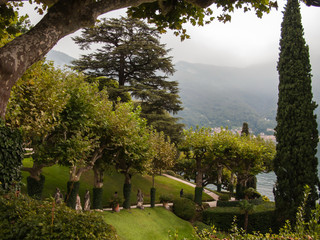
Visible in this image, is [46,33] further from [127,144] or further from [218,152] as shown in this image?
[218,152]

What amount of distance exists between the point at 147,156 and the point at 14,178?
13.2 metres

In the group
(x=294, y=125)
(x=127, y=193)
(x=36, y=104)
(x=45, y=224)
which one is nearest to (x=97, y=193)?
(x=127, y=193)

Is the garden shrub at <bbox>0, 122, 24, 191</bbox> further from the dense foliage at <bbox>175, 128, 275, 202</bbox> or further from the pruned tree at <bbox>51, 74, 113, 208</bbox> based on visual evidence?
the dense foliage at <bbox>175, 128, 275, 202</bbox>

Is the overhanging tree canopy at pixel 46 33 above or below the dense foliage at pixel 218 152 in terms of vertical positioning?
above

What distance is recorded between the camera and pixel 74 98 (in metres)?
15.3

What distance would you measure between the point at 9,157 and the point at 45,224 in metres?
4.44

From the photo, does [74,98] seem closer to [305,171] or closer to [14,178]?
[14,178]

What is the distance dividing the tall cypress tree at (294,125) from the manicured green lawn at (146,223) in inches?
342

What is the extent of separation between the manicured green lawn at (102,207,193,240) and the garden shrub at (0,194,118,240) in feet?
31.7

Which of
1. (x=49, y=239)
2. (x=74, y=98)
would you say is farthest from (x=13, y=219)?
(x=74, y=98)

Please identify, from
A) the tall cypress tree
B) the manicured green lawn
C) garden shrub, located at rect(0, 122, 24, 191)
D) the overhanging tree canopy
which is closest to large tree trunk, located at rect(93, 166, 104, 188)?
the manicured green lawn

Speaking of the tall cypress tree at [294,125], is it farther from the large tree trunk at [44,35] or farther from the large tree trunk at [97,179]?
the large tree trunk at [44,35]

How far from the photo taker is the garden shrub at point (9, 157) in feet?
25.3

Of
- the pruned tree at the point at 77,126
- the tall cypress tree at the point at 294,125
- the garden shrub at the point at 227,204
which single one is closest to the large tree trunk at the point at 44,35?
the pruned tree at the point at 77,126
